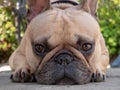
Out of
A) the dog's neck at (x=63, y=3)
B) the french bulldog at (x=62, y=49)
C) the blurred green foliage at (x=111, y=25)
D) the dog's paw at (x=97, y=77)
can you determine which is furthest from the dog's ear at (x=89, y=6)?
the blurred green foliage at (x=111, y=25)

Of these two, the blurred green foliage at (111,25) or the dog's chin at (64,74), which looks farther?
the blurred green foliage at (111,25)

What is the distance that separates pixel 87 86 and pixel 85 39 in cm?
33

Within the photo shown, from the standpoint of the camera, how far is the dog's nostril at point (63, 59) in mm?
3430

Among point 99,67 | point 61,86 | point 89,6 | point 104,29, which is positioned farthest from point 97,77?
point 104,29

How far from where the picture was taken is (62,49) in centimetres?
351

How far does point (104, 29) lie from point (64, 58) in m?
5.00

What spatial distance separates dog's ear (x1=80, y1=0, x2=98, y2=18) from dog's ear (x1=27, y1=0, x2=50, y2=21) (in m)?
0.26

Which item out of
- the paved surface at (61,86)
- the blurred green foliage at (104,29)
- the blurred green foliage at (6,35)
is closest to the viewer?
the paved surface at (61,86)

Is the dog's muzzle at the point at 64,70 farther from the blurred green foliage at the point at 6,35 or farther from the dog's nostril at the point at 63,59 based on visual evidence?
the blurred green foliage at the point at 6,35

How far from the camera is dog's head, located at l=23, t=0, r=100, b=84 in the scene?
11.3 feet

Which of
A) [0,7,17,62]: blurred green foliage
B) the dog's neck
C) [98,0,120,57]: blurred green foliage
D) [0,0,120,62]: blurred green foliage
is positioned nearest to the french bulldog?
the dog's neck

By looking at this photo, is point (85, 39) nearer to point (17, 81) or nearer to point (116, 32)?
point (17, 81)

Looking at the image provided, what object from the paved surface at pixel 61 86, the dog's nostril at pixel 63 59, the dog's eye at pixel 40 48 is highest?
the dog's eye at pixel 40 48

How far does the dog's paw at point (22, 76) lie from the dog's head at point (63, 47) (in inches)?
2.6
